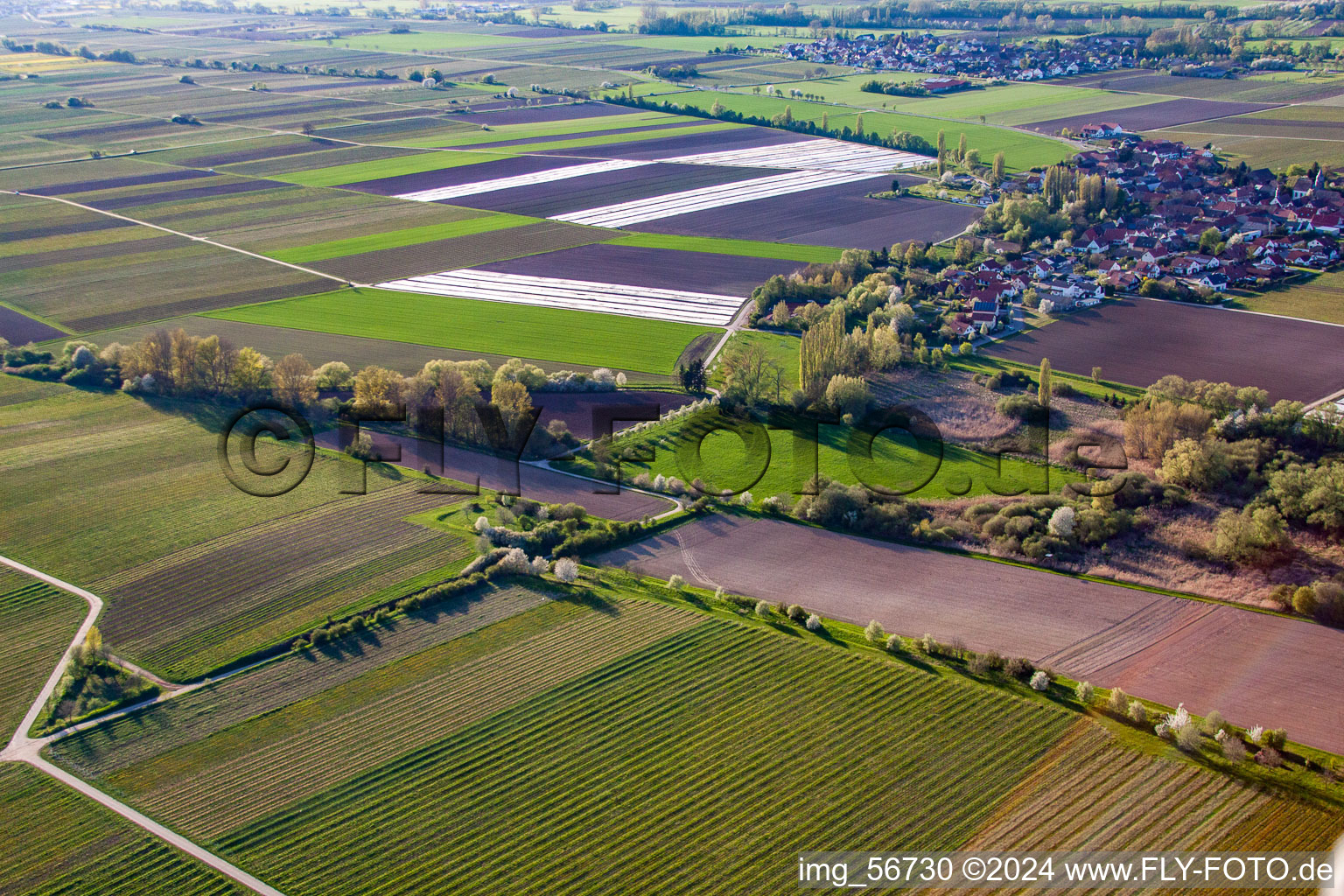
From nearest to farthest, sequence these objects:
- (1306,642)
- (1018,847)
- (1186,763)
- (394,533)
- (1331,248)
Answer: (1018,847) → (1186,763) → (1306,642) → (394,533) → (1331,248)

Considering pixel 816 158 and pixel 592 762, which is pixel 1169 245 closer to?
pixel 816 158

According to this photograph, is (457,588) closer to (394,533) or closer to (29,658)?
(394,533)

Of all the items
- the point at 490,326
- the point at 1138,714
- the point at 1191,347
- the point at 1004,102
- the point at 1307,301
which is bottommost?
the point at 1138,714

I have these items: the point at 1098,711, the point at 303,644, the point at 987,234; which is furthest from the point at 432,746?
the point at 987,234

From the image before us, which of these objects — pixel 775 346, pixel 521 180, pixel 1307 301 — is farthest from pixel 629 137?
pixel 1307 301

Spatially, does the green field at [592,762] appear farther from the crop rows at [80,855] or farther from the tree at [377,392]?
the tree at [377,392]

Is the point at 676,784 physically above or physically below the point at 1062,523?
below

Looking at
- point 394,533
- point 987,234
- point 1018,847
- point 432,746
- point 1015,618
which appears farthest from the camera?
point 987,234
